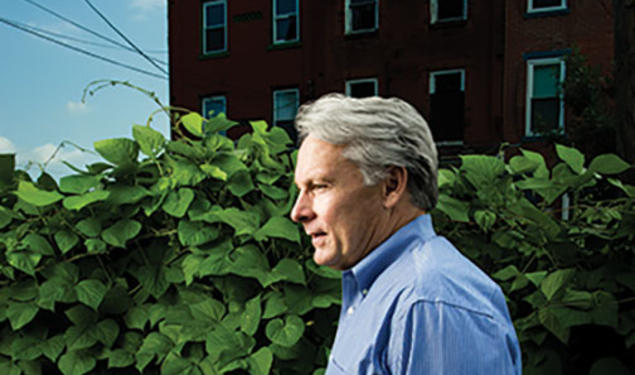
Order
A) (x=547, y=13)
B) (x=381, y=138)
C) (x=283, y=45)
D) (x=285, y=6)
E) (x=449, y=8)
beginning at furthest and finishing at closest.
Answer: (x=285, y=6), (x=283, y=45), (x=449, y=8), (x=547, y=13), (x=381, y=138)

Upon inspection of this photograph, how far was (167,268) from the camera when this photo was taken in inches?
96.0

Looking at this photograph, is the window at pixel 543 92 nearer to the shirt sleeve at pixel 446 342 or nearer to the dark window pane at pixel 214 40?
the dark window pane at pixel 214 40

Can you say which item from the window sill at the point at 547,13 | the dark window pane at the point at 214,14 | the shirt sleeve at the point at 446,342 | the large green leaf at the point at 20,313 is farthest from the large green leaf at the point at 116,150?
the dark window pane at the point at 214,14

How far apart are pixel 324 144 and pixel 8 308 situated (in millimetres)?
1970

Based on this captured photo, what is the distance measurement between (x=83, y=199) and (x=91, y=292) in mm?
388

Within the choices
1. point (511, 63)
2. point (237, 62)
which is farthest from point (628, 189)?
point (237, 62)

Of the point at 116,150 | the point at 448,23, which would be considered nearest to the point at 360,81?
the point at 448,23

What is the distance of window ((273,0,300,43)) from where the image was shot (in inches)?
836

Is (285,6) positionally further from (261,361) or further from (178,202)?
(261,361)

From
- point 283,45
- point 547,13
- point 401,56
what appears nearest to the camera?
point 547,13

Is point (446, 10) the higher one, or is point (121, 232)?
point (446, 10)

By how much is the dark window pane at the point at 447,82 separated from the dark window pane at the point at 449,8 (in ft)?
6.37

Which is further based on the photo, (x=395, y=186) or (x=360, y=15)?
(x=360, y=15)

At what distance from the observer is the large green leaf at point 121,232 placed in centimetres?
241
